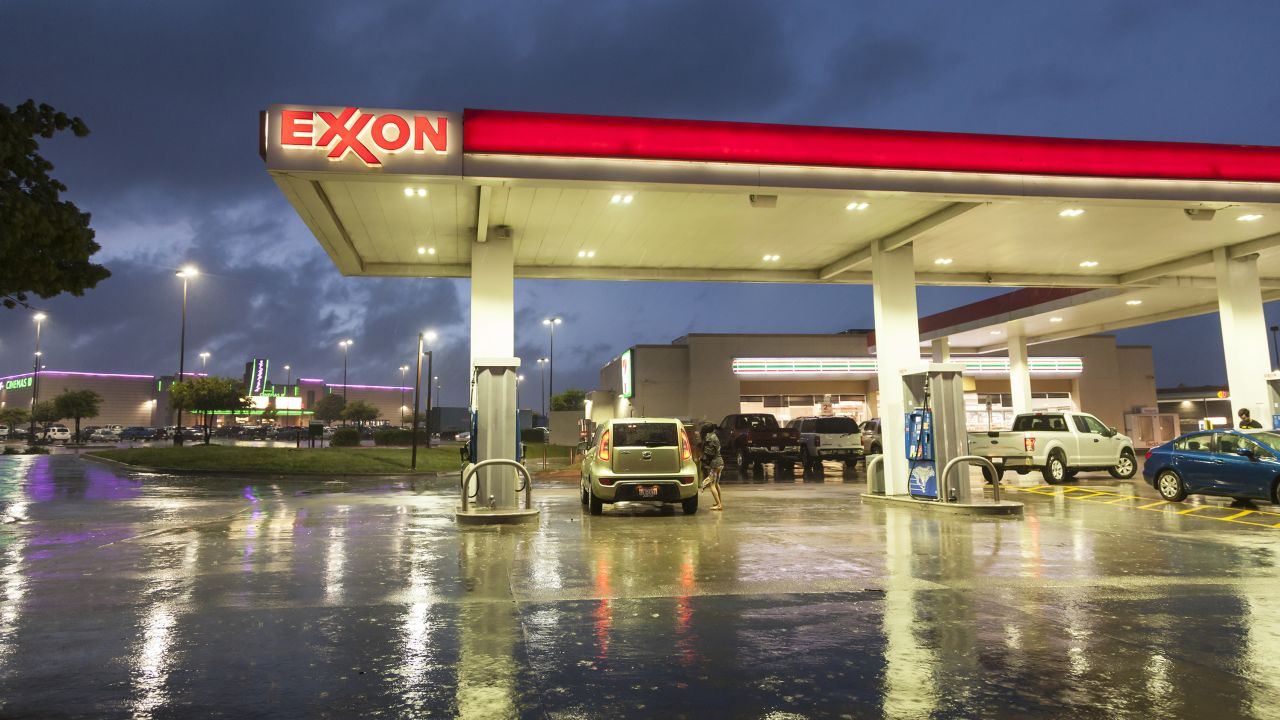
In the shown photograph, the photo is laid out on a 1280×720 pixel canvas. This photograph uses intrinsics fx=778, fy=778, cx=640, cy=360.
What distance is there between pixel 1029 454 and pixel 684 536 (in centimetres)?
1375

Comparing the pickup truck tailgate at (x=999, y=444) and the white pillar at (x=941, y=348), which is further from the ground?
the white pillar at (x=941, y=348)

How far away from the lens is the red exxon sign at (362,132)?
37.0 feet

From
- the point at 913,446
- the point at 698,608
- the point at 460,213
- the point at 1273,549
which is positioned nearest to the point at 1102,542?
the point at 1273,549

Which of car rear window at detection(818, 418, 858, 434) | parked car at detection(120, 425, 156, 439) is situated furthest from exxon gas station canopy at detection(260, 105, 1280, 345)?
parked car at detection(120, 425, 156, 439)

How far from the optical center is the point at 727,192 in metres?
12.7

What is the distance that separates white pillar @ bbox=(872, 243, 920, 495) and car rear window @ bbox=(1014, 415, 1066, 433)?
7270mm

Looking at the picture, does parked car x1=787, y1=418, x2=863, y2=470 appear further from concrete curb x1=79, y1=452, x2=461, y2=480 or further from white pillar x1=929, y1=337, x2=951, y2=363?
concrete curb x1=79, y1=452, x2=461, y2=480

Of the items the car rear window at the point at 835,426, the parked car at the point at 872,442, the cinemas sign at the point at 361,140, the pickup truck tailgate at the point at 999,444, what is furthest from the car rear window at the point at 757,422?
the cinemas sign at the point at 361,140

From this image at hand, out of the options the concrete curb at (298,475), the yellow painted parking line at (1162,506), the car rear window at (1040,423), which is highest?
the car rear window at (1040,423)

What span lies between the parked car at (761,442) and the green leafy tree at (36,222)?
62.9 feet

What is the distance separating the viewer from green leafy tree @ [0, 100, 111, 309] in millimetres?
12812

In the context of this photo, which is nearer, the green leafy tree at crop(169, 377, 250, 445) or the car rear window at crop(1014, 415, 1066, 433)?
the car rear window at crop(1014, 415, 1066, 433)

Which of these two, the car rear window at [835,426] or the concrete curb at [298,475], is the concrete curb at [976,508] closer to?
the car rear window at [835,426]

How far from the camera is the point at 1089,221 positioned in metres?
15.5
